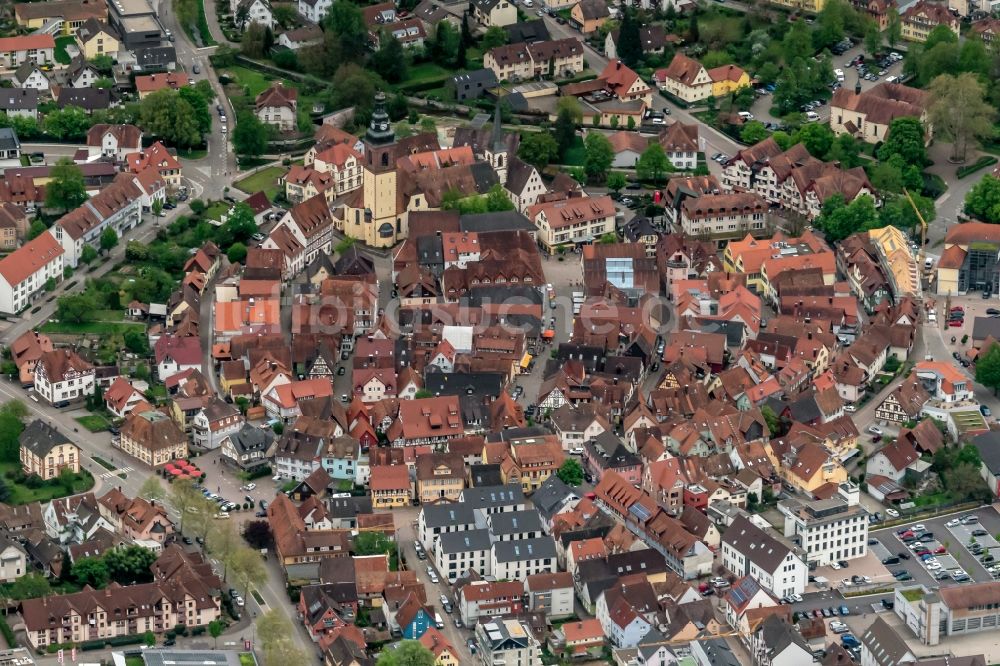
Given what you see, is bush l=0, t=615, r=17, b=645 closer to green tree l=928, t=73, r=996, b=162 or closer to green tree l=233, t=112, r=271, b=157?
green tree l=233, t=112, r=271, b=157

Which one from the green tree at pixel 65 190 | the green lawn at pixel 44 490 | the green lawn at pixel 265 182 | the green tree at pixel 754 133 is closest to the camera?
the green lawn at pixel 44 490

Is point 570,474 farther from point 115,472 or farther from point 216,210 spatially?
point 216,210

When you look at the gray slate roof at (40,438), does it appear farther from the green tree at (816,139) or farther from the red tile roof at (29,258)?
the green tree at (816,139)

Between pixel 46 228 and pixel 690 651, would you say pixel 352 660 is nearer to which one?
pixel 690 651

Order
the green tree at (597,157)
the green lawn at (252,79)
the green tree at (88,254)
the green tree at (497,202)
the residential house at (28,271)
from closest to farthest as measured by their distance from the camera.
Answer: the residential house at (28,271)
the green tree at (88,254)
the green tree at (497,202)
the green tree at (597,157)
the green lawn at (252,79)

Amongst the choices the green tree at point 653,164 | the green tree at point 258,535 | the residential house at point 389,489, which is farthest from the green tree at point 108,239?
the green tree at point 653,164

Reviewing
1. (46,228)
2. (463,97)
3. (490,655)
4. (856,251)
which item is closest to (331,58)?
(463,97)
